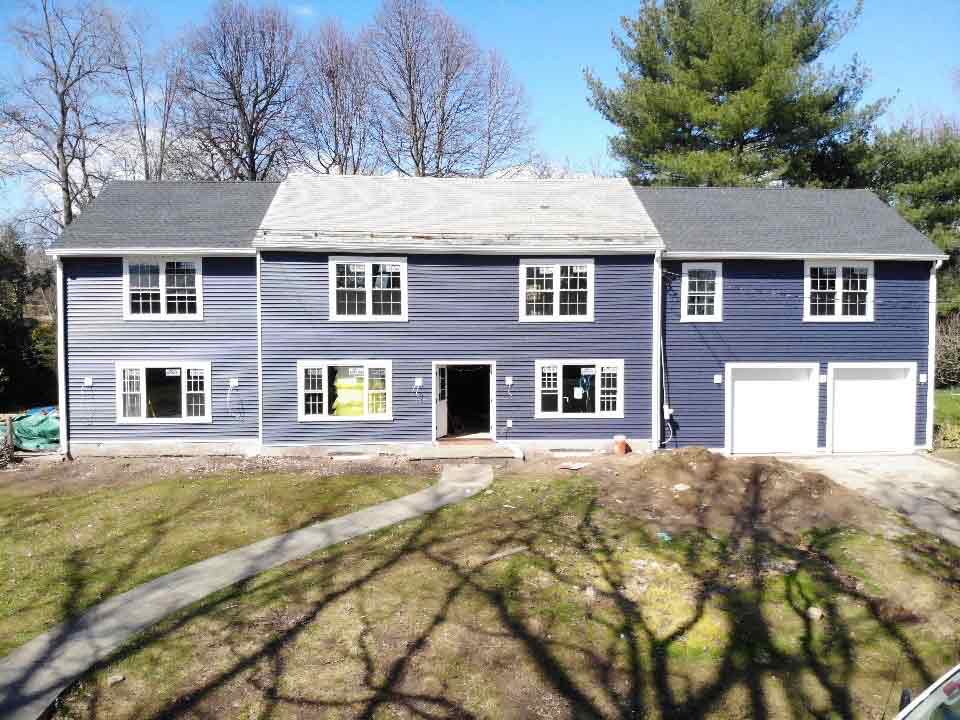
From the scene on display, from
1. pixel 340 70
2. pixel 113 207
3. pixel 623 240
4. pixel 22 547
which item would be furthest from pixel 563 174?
pixel 22 547

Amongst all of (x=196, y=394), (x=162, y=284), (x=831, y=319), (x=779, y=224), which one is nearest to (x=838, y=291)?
(x=831, y=319)

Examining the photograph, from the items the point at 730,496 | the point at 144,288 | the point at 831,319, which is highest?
the point at 144,288

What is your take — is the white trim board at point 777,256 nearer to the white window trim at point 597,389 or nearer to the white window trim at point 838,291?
the white window trim at point 838,291

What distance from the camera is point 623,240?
58.1 ft

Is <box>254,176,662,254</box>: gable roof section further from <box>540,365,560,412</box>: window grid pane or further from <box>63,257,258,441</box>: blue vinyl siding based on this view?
<box>540,365,560,412</box>: window grid pane

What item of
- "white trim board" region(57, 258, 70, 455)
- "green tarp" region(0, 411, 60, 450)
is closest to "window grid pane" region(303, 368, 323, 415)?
"white trim board" region(57, 258, 70, 455)

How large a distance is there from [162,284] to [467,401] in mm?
10187

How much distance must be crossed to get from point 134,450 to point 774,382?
17765 millimetres

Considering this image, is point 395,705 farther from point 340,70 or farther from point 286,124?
point 340,70

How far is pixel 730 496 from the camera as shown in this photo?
1357cm

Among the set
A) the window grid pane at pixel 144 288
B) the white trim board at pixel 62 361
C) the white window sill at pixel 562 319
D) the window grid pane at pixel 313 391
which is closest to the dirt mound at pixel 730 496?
the white window sill at pixel 562 319

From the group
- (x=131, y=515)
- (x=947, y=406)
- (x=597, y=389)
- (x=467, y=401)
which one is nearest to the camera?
(x=131, y=515)

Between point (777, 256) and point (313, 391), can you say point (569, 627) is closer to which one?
point (313, 391)

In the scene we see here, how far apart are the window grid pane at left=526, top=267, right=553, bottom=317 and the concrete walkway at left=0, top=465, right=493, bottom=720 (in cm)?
616
